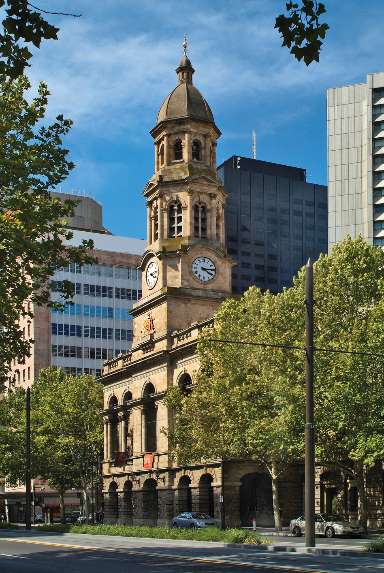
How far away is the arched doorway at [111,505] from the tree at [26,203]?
52099 millimetres

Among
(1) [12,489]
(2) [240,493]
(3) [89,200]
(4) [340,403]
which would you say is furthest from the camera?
(3) [89,200]

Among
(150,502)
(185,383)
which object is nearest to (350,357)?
(185,383)

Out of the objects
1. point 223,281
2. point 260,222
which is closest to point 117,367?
point 223,281

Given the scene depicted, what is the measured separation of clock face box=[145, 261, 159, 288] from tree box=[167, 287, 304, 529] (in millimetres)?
19468

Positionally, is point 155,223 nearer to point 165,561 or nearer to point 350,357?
point 350,357

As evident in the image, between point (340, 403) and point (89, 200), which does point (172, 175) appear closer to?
point (340, 403)

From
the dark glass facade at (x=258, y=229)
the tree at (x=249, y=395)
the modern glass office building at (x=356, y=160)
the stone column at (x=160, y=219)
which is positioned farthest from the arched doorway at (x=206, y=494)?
the dark glass facade at (x=258, y=229)

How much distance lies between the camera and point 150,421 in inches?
3302

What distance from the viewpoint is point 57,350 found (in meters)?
128

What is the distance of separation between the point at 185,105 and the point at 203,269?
1448cm

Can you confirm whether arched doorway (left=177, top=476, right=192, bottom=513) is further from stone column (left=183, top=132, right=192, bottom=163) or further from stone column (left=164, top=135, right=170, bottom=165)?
stone column (left=164, top=135, right=170, bottom=165)

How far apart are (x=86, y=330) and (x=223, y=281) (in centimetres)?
4834

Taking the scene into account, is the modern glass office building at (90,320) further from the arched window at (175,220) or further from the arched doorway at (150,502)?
the arched doorway at (150,502)

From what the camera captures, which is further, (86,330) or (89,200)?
(89,200)
